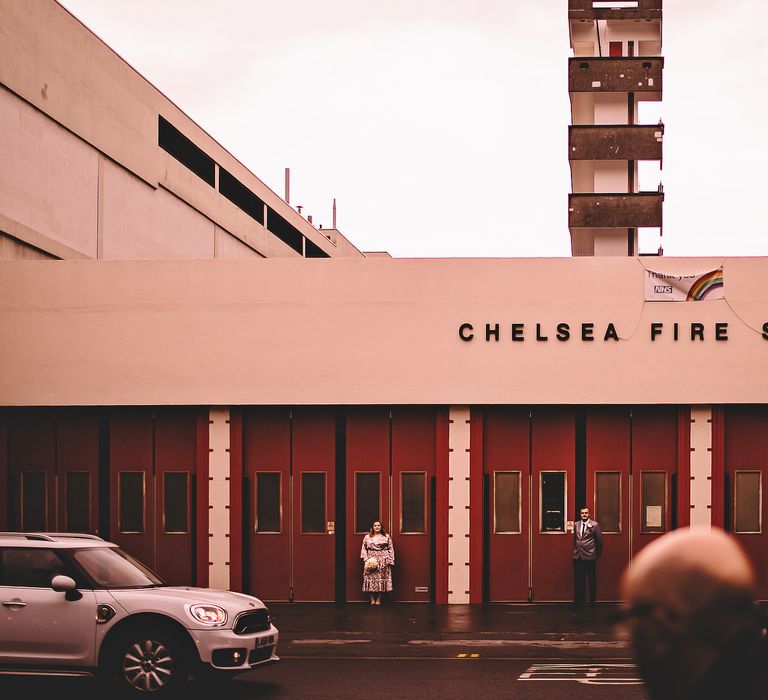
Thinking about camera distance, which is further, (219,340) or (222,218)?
(222,218)

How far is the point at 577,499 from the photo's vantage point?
21812 millimetres

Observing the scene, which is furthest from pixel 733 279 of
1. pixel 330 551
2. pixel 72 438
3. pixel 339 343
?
pixel 72 438

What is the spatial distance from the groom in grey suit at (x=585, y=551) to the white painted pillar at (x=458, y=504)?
2018 millimetres

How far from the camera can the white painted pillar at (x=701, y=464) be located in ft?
70.2

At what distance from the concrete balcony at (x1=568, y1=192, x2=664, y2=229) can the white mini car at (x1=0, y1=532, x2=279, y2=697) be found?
29404 millimetres

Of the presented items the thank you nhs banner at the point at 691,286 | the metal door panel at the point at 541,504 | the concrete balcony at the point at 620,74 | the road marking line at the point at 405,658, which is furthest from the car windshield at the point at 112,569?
the concrete balcony at the point at 620,74

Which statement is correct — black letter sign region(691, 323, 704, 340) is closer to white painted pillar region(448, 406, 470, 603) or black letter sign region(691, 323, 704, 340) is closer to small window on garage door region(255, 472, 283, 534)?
white painted pillar region(448, 406, 470, 603)

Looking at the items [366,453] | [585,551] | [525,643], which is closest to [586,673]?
[525,643]

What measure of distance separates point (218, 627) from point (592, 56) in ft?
107

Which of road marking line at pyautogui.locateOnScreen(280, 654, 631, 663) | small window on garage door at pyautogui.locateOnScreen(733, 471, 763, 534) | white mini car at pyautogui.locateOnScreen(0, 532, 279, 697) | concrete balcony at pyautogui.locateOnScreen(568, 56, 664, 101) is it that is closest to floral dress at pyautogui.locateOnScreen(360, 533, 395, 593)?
road marking line at pyautogui.locateOnScreen(280, 654, 631, 663)

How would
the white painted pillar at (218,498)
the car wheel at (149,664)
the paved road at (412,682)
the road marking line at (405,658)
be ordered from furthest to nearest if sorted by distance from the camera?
the white painted pillar at (218,498) → the road marking line at (405,658) → the paved road at (412,682) → the car wheel at (149,664)

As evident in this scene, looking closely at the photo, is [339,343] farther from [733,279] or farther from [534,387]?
[733,279]

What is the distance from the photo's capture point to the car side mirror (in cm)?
1175

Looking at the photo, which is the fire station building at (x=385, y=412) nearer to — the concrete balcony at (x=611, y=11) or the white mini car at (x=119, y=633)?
the white mini car at (x=119, y=633)
